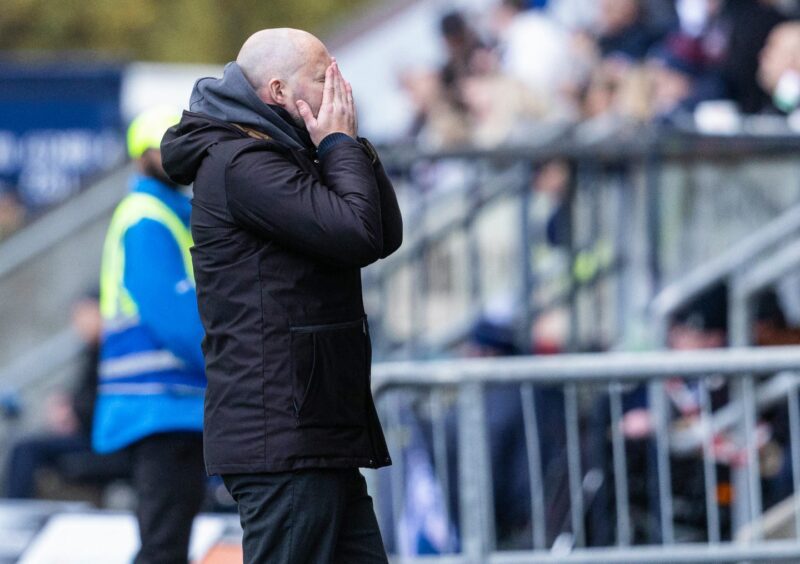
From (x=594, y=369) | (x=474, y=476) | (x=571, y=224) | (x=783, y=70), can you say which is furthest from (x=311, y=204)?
(x=783, y=70)

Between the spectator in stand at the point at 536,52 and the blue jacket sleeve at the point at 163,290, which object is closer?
the blue jacket sleeve at the point at 163,290

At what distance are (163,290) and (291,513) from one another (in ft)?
5.18

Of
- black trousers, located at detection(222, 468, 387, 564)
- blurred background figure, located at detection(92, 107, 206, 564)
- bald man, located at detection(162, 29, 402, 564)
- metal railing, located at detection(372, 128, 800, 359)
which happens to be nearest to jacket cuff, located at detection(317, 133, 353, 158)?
bald man, located at detection(162, 29, 402, 564)

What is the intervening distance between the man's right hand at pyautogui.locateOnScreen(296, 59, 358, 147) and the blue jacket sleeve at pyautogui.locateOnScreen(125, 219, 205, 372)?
1.47 m

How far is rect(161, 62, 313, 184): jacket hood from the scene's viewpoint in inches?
152

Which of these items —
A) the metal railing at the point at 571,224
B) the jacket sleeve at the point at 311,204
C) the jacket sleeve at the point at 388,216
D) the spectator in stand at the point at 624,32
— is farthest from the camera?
the spectator in stand at the point at 624,32

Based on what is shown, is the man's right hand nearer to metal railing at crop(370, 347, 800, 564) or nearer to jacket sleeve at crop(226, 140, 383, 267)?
jacket sleeve at crop(226, 140, 383, 267)

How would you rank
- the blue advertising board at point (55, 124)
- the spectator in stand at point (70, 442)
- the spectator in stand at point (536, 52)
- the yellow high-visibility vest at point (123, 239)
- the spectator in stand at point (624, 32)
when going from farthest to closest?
1. the blue advertising board at point (55, 124)
2. the spectator in stand at point (536, 52)
3. the spectator in stand at point (624, 32)
4. the spectator in stand at point (70, 442)
5. the yellow high-visibility vest at point (123, 239)

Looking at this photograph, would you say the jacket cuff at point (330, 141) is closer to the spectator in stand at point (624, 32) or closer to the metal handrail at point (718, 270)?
the metal handrail at point (718, 270)

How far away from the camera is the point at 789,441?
633 cm

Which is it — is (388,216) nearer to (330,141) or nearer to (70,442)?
(330,141)

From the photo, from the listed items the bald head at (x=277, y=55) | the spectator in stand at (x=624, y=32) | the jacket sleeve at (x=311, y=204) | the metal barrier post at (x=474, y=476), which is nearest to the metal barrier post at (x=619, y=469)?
the metal barrier post at (x=474, y=476)

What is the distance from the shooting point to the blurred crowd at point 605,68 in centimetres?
909

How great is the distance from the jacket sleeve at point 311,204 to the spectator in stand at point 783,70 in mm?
5235
